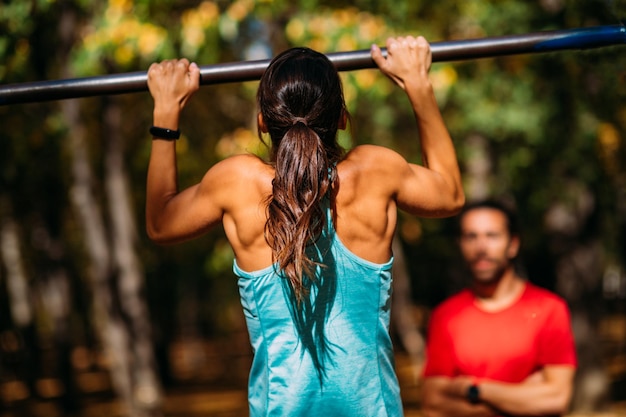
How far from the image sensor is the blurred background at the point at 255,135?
8492mm

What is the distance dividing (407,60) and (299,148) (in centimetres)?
65

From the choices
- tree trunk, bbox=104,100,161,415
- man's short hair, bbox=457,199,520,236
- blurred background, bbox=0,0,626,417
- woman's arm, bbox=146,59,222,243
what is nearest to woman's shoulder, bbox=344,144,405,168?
woman's arm, bbox=146,59,222,243

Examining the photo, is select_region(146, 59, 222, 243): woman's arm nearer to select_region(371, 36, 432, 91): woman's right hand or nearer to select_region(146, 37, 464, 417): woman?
select_region(146, 37, 464, 417): woman

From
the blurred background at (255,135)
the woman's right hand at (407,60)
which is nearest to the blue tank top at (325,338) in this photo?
the woman's right hand at (407,60)

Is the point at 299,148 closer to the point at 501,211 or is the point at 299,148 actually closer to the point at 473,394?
the point at 473,394

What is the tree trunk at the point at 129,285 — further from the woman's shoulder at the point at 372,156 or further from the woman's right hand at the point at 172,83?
the woman's shoulder at the point at 372,156

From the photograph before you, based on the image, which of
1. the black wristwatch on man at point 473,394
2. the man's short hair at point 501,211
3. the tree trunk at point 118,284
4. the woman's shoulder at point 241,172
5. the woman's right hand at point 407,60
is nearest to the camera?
the woman's shoulder at point 241,172

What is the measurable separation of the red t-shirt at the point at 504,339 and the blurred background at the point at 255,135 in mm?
1247

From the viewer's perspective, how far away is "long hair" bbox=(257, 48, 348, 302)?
7.59 feet

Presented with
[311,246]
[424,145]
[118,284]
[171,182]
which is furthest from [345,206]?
[118,284]

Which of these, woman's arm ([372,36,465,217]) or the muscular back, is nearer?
the muscular back

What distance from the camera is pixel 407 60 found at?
9.25 feet

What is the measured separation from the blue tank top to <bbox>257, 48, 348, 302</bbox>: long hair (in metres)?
0.06

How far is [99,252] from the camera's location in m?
15.2
